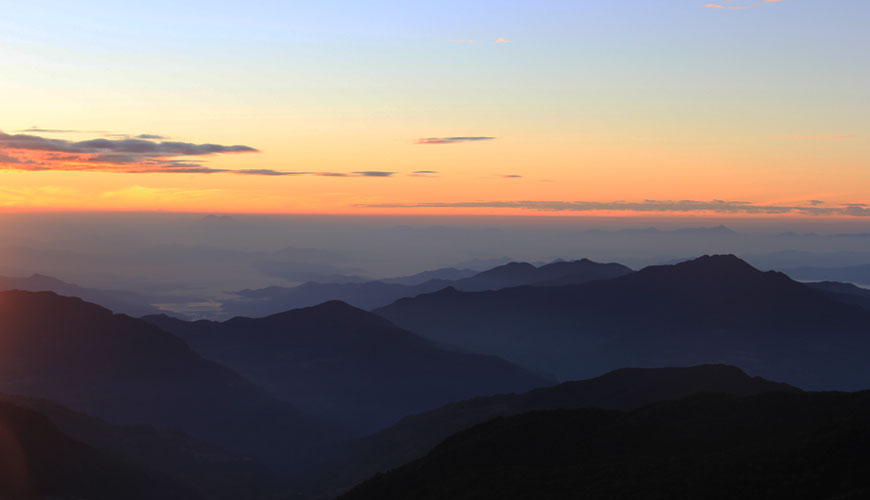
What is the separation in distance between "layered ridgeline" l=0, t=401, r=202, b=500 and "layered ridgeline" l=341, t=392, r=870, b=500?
2178 inches

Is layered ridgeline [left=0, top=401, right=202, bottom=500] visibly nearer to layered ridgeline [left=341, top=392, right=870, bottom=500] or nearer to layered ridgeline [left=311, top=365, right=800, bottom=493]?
layered ridgeline [left=311, top=365, right=800, bottom=493]

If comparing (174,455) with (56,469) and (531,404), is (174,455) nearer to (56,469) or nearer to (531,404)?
(56,469)

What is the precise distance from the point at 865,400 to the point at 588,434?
33.6 metres

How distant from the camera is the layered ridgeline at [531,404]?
140 meters

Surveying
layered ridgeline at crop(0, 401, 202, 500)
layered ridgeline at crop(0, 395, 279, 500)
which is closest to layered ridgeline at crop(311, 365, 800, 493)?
layered ridgeline at crop(0, 395, 279, 500)

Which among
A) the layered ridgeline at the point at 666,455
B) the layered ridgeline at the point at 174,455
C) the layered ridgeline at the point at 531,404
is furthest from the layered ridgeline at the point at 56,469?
the layered ridgeline at the point at 666,455

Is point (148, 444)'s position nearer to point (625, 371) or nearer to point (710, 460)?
point (625, 371)

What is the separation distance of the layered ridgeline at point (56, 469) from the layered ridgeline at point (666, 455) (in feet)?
181

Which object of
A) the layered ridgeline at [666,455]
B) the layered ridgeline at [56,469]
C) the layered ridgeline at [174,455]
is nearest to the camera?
the layered ridgeline at [666,455]

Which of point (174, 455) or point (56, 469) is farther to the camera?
point (174, 455)

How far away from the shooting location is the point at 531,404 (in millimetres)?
163750

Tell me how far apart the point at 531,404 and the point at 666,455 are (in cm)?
8760

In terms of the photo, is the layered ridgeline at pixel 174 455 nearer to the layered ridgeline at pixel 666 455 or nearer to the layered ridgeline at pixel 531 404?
the layered ridgeline at pixel 531 404

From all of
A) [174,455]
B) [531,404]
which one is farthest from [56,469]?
[531,404]
